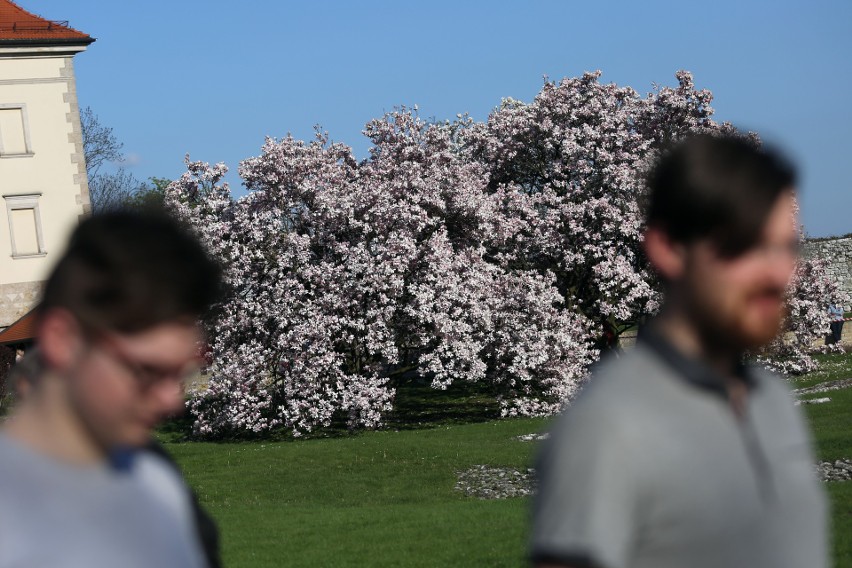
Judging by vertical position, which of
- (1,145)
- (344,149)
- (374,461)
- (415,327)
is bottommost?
(374,461)

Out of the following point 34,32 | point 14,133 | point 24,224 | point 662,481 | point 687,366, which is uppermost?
point 34,32

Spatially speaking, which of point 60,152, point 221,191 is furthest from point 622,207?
point 60,152

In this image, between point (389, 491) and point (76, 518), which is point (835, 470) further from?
point (76, 518)

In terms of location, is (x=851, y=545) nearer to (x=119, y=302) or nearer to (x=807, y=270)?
(x=119, y=302)

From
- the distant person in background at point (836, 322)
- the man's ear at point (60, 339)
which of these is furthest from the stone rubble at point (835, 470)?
the distant person in background at point (836, 322)

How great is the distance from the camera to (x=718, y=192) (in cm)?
198

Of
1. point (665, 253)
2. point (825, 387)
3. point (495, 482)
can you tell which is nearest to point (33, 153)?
point (825, 387)

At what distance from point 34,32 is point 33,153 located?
4.46 meters

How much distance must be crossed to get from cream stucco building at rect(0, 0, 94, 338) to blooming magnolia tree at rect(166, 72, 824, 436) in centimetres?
1414

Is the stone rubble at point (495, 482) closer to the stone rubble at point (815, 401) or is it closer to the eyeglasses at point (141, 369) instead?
the stone rubble at point (815, 401)

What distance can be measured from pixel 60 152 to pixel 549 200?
1916 cm

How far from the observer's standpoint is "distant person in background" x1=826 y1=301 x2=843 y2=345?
105 feet

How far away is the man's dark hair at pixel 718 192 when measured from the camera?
1.97 metres

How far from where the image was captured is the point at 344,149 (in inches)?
1163
